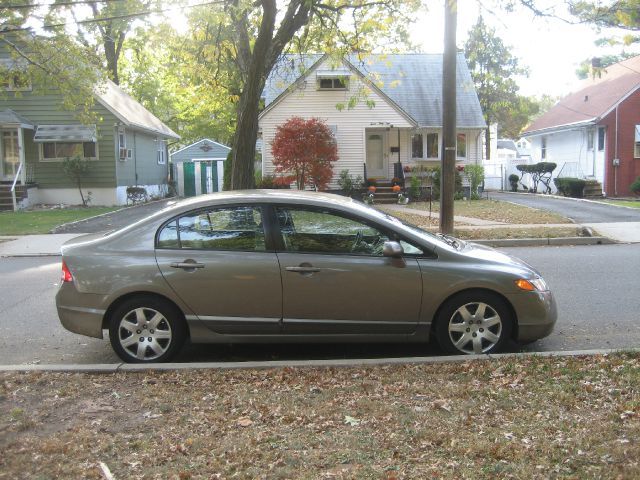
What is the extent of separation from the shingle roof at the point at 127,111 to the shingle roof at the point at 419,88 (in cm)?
591

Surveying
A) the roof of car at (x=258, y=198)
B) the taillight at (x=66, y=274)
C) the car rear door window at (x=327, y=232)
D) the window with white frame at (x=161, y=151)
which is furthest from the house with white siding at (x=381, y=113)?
the taillight at (x=66, y=274)

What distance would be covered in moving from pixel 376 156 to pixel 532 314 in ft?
80.5

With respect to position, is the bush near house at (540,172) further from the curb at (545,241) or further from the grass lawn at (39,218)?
the grass lawn at (39,218)

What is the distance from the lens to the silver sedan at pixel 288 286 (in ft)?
18.5

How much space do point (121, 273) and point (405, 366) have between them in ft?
8.59

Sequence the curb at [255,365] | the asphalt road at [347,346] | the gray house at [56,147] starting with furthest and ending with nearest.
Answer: the gray house at [56,147]
the asphalt road at [347,346]
the curb at [255,365]

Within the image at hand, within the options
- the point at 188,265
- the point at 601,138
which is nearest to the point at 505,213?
the point at 601,138

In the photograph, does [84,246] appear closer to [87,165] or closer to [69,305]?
[69,305]

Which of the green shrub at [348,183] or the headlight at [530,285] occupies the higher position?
the green shrub at [348,183]

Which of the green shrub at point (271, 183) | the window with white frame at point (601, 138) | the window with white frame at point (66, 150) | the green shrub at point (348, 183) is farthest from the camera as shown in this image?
the window with white frame at point (601, 138)

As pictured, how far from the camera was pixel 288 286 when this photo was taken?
5.63m

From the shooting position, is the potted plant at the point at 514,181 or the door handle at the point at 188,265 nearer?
the door handle at the point at 188,265

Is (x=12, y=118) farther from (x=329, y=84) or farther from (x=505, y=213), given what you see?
(x=505, y=213)

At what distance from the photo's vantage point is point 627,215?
19.0 metres
